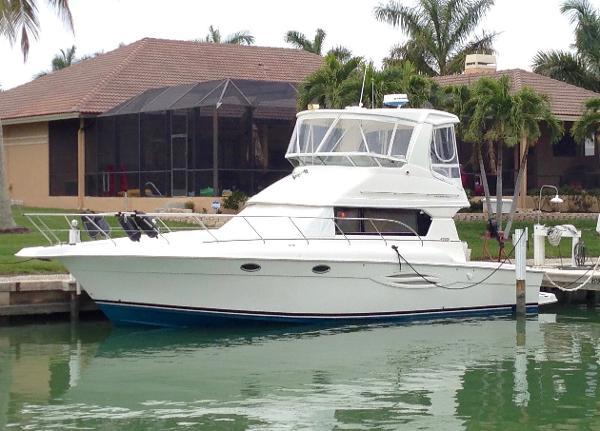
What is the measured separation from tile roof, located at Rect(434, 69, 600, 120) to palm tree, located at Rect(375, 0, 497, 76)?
7177 mm

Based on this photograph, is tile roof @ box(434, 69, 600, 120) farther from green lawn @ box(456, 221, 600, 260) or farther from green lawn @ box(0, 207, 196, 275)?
green lawn @ box(0, 207, 196, 275)

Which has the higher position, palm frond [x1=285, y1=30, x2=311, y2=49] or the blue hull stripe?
palm frond [x1=285, y1=30, x2=311, y2=49]

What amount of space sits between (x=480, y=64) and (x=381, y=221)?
78.5ft

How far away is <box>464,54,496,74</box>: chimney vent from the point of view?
1688 inches

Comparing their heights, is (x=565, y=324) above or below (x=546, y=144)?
below

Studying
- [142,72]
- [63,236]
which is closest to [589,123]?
[63,236]

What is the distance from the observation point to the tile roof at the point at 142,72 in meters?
39.2

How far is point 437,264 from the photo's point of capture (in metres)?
20.7

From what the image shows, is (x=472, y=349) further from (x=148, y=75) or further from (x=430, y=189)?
(x=148, y=75)

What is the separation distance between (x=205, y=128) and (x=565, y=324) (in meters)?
14.7

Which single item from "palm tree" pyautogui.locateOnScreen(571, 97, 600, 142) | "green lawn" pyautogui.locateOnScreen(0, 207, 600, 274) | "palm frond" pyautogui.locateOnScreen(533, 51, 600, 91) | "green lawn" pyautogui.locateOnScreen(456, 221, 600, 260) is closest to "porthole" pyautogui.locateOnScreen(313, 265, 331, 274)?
"green lawn" pyautogui.locateOnScreen(0, 207, 600, 274)

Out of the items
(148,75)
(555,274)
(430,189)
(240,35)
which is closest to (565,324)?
(555,274)

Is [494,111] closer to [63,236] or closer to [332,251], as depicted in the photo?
[63,236]

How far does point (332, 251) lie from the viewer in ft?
64.3
